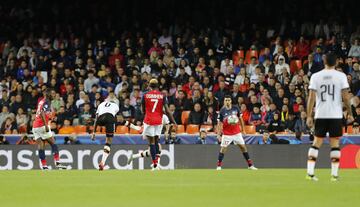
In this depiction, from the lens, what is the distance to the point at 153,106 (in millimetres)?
21188

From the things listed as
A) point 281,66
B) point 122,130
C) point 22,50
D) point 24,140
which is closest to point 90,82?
point 122,130

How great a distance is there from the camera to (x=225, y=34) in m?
33.2

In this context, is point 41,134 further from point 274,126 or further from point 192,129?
point 274,126

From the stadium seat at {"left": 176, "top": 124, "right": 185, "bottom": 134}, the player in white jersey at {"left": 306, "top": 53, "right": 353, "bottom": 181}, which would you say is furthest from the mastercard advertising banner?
the player in white jersey at {"left": 306, "top": 53, "right": 353, "bottom": 181}

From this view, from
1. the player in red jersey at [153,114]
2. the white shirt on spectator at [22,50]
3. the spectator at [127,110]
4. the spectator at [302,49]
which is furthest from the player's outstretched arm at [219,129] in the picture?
the white shirt on spectator at [22,50]

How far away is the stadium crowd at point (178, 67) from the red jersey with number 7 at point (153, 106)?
5260 millimetres

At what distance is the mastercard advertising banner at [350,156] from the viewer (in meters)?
25.9

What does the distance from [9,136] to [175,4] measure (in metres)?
11.2

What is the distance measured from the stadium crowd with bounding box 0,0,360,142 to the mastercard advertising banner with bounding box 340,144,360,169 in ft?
2.29
